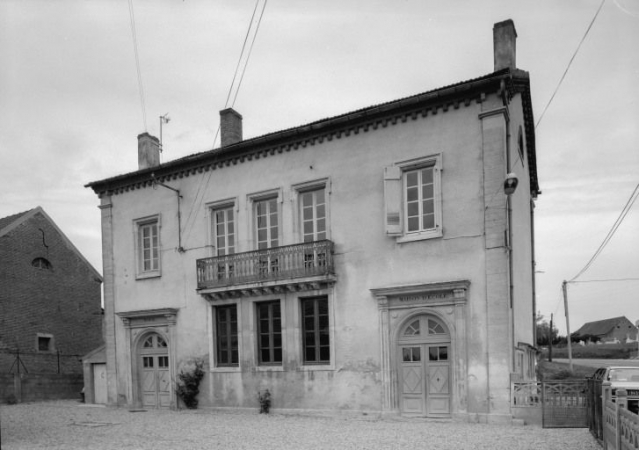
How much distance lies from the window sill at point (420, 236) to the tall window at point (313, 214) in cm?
256

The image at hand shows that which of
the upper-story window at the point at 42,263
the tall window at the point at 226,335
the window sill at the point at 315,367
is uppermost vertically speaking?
the upper-story window at the point at 42,263

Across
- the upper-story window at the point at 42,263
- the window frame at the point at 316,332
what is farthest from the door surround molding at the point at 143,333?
the upper-story window at the point at 42,263

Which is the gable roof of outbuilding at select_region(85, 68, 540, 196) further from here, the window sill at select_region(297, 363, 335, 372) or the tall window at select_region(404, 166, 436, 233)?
the window sill at select_region(297, 363, 335, 372)

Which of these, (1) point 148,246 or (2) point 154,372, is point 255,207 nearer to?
(1) point 148,246

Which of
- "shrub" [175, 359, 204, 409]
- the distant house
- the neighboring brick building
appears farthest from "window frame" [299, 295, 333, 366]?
the distant house

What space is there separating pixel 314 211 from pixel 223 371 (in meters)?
5.71

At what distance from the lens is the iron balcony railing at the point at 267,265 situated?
17.0 m

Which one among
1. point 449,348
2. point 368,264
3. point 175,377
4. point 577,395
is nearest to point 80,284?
point 175,377

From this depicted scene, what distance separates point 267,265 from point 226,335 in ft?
9.45

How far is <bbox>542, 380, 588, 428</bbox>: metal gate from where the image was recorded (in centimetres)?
1250

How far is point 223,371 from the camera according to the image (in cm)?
1880

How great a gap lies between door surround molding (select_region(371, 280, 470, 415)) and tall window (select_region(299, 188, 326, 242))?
263 cm

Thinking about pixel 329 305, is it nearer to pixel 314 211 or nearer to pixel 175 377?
pixel 314 211

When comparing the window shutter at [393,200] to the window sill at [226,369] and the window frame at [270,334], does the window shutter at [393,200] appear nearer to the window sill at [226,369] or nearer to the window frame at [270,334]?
the window frame at [270,334]
